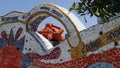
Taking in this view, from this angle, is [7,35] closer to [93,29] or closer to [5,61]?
[5,61]

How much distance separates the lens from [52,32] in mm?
12102

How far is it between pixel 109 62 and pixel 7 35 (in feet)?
14.9

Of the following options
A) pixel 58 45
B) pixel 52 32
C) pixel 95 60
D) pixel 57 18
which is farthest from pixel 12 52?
pixel 95 60

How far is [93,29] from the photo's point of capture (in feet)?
28.9

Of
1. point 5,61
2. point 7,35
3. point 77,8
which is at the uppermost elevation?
point 77,8

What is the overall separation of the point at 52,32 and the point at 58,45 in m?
2.24

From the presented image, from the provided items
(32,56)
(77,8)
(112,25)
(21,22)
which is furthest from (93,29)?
(77,8)

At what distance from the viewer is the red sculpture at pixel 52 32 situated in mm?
11858

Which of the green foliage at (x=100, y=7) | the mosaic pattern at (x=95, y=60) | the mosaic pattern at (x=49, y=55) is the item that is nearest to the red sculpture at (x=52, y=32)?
the mosaic pattern at (x=49, y=55)

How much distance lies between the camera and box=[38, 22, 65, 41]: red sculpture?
38.9 ft

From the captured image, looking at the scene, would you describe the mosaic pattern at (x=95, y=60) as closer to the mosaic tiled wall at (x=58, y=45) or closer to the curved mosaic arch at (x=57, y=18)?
the mosaic tiled wall at (x=58, y=45)

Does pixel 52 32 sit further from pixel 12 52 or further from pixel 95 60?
pixel 95 60

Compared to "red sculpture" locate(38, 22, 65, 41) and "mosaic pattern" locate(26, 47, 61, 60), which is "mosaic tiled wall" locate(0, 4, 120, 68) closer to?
"mosaic pattern" locate(26, 47, 61, 60)

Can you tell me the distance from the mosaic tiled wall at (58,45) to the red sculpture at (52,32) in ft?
2.98
